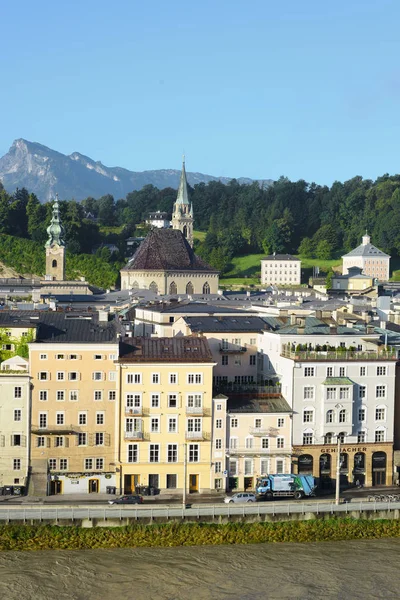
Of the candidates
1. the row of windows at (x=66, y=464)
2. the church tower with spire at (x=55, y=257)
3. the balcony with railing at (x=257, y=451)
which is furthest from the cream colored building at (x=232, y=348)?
the church tower with spire at (x=55, y=257)

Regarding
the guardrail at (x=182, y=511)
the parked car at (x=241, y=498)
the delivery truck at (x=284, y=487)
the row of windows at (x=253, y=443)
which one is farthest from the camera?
the row of windows at (x=253, y=443)

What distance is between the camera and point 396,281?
521ft

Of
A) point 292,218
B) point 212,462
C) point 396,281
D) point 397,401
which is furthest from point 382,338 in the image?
point 292,218

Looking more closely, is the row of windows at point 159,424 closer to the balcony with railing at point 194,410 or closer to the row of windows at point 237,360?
the balcony with railing at point 194,410

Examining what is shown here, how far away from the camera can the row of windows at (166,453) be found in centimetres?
4594

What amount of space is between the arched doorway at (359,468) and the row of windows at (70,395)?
36.6 ft

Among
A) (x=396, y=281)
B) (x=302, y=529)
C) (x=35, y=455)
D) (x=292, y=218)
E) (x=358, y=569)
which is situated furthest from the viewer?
(x=292, y=218)

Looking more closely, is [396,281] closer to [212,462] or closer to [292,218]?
[292,218]

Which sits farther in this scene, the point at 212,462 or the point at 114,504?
the point at 212,462

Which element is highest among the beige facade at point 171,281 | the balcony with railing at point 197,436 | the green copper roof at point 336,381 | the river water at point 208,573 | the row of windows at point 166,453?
the beige facade at point 171,281

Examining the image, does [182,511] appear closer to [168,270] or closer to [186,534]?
[186,534]

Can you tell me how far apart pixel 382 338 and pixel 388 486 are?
7.76 m

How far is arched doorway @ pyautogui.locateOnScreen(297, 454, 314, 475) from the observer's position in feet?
156

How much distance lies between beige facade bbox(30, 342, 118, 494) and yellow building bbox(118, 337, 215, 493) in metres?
0.66
